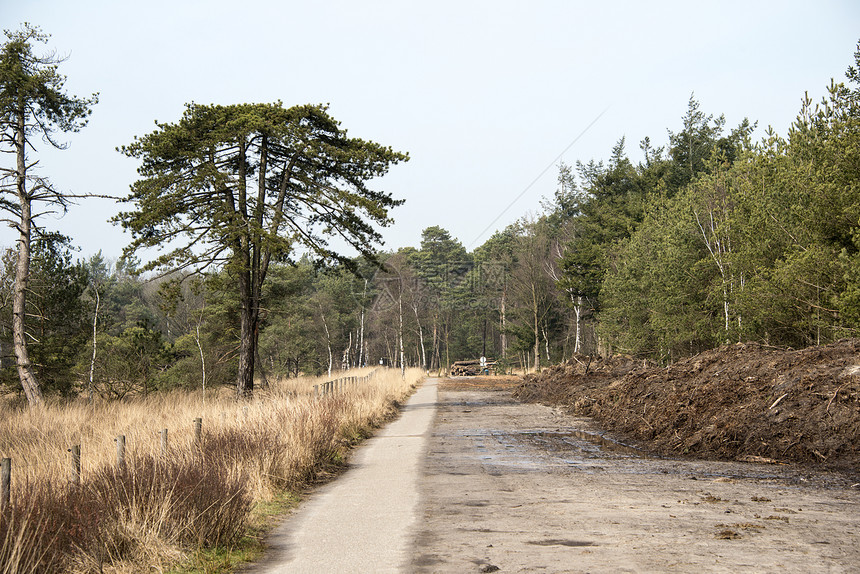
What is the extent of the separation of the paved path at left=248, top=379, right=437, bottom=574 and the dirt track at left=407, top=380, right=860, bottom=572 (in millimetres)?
Answer: 266

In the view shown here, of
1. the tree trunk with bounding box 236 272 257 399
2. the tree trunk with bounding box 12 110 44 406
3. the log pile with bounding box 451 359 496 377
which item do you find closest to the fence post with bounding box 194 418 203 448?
the tree trunk with bounding box 12 110 44 406

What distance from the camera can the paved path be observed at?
6.73 meters

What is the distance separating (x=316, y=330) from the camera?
78.6 meters

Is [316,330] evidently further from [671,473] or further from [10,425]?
[671,473]

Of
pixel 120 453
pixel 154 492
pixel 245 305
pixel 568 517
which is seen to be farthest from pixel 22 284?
pixel 568 517

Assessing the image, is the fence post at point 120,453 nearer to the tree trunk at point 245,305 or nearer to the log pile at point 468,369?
the tree trunk at point 245,305

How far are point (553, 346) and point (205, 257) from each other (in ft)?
169

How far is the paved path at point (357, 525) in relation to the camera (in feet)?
22.1

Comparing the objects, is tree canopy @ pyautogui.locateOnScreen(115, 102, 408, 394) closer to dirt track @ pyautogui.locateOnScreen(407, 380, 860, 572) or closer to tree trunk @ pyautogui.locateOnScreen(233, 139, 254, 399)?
tree trunk @ pyautogui.locateOnScreen(233, 139, 254, 399)

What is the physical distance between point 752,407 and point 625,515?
26.5ft

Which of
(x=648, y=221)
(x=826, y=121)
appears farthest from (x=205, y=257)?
(x=648, y=221)

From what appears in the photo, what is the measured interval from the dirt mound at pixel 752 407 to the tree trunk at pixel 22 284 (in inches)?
674

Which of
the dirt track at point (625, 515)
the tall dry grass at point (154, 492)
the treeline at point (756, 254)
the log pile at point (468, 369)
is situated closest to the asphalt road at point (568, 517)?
the dirt track at point (625, 515)

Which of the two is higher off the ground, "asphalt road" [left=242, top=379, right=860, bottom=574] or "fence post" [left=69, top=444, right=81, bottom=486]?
"fence post" [left=69, top=444, right=81, bottom=486]
